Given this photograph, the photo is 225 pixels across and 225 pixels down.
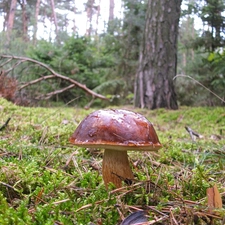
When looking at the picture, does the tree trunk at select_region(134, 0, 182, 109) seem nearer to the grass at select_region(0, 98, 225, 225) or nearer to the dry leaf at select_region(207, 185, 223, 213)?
the grass at select_region(0, 98, 225, 225)

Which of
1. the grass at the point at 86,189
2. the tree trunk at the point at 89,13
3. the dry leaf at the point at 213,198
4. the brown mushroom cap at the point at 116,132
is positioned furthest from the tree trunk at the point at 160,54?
the tree trunk at the point at 89,13

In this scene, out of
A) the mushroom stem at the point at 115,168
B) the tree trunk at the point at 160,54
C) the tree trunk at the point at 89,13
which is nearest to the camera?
the mushroom stem at the point at 115,168

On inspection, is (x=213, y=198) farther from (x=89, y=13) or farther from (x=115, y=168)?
(x=89, y=13)

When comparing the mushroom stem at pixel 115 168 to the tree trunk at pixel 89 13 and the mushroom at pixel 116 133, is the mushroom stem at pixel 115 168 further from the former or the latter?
the tree trunk at pixel 89 13

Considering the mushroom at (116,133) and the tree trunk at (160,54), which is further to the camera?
the tree trunk at (160,54)

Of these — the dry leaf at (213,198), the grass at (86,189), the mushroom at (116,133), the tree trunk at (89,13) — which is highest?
the tree trunk at (89,13)

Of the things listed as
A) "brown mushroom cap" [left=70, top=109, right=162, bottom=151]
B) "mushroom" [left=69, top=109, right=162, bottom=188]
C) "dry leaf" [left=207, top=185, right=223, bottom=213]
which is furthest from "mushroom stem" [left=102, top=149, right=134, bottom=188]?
"dry leaf" [left=207, top=185, right=223, bottom=213]

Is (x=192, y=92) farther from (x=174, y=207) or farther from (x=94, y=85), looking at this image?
(x=174, y=207)
